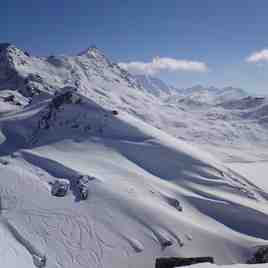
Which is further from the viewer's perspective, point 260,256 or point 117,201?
point 117,201

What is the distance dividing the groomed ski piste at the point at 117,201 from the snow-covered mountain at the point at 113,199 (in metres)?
0.14

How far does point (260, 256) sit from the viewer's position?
3875cm

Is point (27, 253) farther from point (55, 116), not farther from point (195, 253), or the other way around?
point (55, 116)

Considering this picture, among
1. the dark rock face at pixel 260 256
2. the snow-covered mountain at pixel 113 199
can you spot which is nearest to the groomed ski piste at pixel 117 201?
the snow-covered mountain at pixel 113 199

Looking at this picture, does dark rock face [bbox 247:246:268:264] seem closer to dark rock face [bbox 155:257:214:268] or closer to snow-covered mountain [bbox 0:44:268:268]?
snow-covered mountain [bbox 0:44:268:268]

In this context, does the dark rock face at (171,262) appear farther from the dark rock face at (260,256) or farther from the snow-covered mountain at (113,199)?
the dark rock face at (260,256)

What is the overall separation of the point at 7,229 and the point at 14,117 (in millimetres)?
48573

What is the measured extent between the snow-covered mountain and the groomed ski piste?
0.45 feet

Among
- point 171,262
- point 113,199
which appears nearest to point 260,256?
point 171,262

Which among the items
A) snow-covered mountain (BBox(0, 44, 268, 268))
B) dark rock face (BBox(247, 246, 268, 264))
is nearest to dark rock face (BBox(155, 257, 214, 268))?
snow-covered mountain (BBox(0, 44, 268, 268))

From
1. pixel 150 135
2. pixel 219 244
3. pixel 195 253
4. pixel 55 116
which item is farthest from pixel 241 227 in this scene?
pixel 55 116

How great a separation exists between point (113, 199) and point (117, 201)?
69 cm

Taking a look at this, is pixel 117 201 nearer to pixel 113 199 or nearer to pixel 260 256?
pixel 113 199

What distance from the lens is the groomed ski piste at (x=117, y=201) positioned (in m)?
38.6
